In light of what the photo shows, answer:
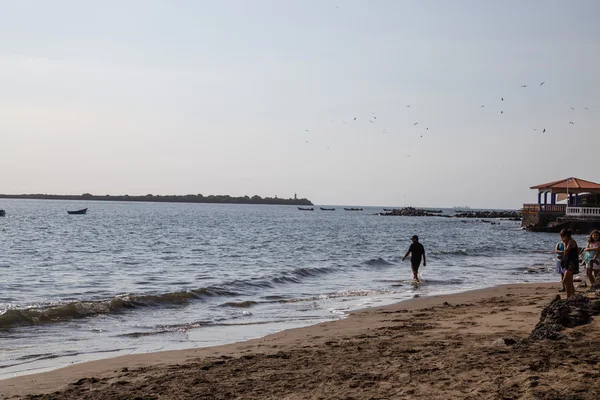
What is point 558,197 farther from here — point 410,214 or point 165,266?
point 410,214

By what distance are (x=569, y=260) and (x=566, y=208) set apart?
45937 millimetres

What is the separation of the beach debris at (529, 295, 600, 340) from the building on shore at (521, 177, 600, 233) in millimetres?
45096

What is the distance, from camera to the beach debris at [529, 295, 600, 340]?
25.9 ft

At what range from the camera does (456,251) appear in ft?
118

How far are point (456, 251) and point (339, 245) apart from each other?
320 inches

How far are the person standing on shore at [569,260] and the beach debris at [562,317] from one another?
327cm

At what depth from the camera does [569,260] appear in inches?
497

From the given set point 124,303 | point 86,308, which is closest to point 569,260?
point 124,303

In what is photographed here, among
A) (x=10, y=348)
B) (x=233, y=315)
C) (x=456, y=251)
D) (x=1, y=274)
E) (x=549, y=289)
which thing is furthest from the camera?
(x=456, y=251)

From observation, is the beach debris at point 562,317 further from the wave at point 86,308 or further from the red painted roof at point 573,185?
the red painted roof at point 573,185

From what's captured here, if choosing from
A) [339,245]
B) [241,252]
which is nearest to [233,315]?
[241,252]

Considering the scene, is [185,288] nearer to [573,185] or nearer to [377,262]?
[377,262]

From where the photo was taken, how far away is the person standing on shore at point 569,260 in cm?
1250

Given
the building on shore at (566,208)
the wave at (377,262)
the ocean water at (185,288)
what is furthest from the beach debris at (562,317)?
the building on shore at (566,208)
